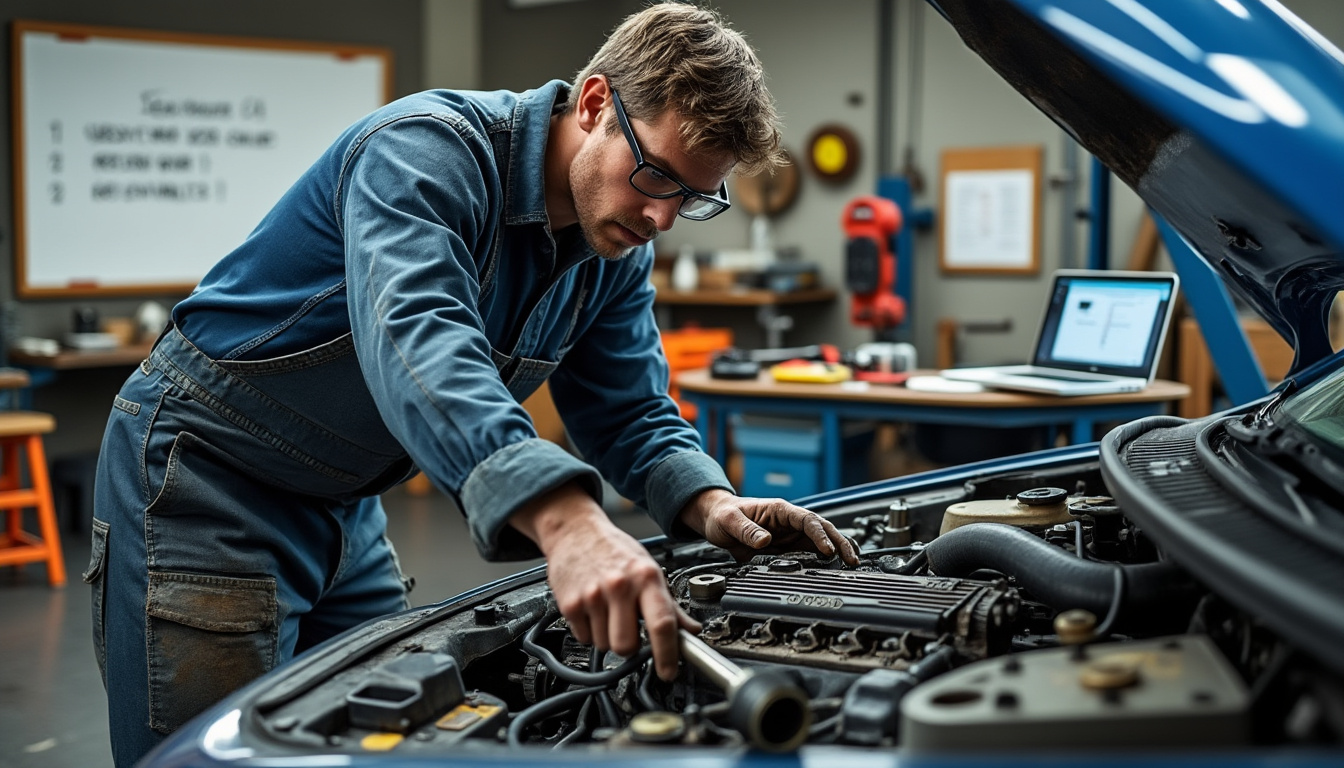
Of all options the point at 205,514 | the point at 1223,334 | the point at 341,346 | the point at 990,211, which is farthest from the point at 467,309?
the point at 990,211

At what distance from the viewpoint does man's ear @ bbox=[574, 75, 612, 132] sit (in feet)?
5.13

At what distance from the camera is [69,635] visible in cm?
392

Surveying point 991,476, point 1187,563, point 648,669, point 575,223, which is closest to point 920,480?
point 991,476

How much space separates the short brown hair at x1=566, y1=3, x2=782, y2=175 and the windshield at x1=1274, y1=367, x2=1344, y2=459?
0.71m

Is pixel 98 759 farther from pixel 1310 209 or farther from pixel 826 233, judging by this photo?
pixel 826 233

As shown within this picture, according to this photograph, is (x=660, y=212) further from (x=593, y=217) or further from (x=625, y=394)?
(x=625, y=394)

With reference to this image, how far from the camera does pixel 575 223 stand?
1681mm

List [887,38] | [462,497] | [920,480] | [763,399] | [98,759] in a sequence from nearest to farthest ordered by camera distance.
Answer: [462,497]
[920,480]
[98,759]
[763,399]
[887,38]

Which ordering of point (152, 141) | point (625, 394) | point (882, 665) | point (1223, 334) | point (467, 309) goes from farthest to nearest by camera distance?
point (152, 141) < point (1223, 334) < point (625, 394) < point (467, 309) < point (882, 665)

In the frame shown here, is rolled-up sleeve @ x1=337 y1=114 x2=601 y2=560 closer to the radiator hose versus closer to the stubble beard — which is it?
the stubble beard

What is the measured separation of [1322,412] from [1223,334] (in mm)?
2137

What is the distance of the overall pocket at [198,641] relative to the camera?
153 centimetres

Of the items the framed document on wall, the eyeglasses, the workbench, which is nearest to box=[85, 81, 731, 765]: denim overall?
the eyeglasses

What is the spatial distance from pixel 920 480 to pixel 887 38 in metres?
6.01
